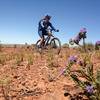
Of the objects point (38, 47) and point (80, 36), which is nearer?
point (80, 36)

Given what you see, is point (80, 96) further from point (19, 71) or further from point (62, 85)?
point (19, 71)

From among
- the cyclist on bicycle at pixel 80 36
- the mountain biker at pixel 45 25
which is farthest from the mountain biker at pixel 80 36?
the mountain biker at pixel 45 25

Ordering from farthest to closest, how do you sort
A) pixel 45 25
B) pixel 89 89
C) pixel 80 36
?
pixel 45 25 < pixel 80 36 < pixel 89 89

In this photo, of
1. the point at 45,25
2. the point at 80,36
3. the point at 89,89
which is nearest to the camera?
the point at 89,89

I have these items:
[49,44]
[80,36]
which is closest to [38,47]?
[49,44]

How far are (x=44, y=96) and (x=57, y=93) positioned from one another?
27 cm

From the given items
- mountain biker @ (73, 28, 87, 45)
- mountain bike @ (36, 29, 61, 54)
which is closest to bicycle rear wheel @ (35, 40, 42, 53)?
mountain bike @ (36, 29, 61, 54)

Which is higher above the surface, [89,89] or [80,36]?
[80,36]

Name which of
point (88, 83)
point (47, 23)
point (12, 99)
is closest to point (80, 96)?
point (88, 83)

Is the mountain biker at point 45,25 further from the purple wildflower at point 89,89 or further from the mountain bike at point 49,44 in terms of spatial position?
the purple wildflower at point 89,89

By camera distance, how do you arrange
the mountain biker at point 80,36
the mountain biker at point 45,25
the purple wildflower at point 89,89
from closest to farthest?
the purple wildflower at point 89,89
the mountain biker at point 80,36
the mountain biker at point 45,25

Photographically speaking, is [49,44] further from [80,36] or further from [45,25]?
[80,36]

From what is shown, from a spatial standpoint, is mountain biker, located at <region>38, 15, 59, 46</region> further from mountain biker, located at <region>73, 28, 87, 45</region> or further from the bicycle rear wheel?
mountain biker, located at <region>73, 28, 87, 45</region>

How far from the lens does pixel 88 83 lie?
5.66 metres
